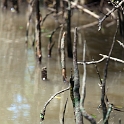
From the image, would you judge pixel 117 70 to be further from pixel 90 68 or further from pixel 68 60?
pixel 68 60

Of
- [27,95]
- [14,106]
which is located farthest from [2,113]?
[27,95]

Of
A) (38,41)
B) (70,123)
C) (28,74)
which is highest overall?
(38,41)

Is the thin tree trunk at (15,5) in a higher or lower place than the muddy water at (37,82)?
higher

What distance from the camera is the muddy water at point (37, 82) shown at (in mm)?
4676

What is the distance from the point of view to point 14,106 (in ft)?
15.8

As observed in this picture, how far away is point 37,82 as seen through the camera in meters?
5.83

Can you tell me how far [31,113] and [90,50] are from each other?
10.9ft

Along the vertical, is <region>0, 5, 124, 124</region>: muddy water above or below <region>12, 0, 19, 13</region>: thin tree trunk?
below

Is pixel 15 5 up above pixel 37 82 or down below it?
above

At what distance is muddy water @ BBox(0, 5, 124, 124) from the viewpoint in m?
4.68

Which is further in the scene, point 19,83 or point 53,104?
point 19,83

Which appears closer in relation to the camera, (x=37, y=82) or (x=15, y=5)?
(x=37, y=82)

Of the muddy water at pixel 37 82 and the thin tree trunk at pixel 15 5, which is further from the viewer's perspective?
the thin tree trunk at pixel 15 5

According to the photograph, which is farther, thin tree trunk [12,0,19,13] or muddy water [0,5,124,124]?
thin tree trunk [12,0,19,13]
